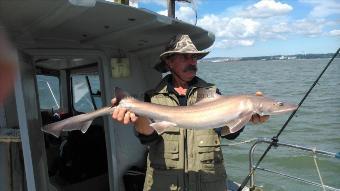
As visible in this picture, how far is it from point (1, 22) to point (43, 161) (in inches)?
76.7

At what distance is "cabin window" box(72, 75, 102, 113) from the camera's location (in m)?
8.07

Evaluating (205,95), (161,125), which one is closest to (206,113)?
(205,95)

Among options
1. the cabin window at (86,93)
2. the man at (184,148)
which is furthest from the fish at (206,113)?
the cabin window at (86,93)

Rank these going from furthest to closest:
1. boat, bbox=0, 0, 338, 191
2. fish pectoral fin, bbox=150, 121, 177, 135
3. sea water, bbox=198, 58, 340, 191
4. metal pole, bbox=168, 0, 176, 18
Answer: sea water, bbox=198, 58, 340, 191 → metal pole, bbox=168, 0, 176, 18 → boat, bbox=0, 0, 338, 191 → fish pectoral fin, bbox=150, 121, 177, 135

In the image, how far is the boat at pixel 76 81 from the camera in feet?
13.9

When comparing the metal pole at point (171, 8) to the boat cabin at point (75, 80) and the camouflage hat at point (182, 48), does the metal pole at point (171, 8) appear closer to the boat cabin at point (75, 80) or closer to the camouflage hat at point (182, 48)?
the boat cabin at point (75, 80)

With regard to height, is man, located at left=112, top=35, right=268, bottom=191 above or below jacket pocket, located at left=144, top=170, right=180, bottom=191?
above

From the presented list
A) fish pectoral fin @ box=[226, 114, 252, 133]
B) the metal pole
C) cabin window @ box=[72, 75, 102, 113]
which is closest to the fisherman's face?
fish pectoral fin @ box=[226, 114, 252, 133]

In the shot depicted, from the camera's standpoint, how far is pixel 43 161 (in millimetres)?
5336

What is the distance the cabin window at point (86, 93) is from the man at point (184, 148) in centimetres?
357

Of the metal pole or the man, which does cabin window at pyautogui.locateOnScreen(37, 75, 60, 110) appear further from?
the man

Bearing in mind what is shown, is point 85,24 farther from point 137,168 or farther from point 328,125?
point 328,125

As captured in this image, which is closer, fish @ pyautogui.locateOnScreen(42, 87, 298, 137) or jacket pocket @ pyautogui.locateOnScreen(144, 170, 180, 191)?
fish @ pyautogui.locateOnScreen(42, 87, 298, 137)

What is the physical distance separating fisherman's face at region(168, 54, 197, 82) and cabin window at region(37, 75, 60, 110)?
4.52 meters
